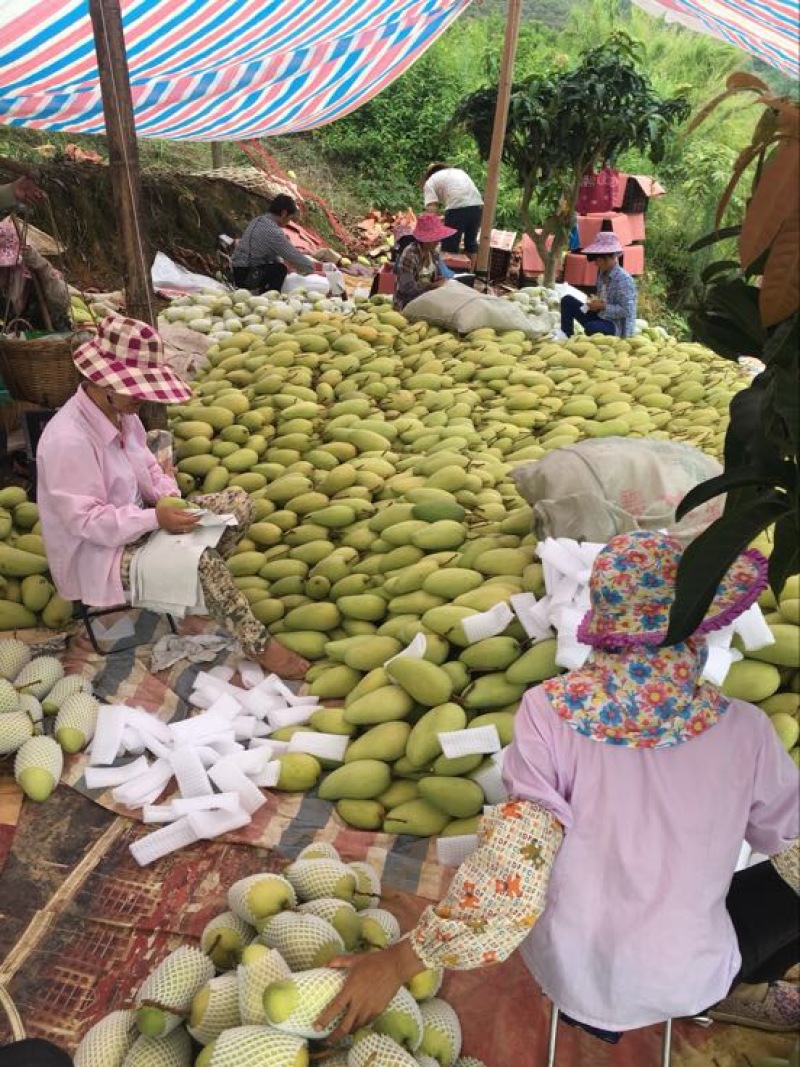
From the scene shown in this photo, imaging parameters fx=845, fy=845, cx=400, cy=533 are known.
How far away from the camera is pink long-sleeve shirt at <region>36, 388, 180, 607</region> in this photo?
9.07ft

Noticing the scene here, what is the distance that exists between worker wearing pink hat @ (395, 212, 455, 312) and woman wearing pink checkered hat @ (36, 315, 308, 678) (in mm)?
3232

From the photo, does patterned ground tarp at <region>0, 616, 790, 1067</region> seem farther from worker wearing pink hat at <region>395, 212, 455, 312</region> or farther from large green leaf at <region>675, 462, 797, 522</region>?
worker wearing pink hat at <region>395, 212, 455, 312</region>

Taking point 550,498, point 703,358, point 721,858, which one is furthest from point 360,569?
point 703,358

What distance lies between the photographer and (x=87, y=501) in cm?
279

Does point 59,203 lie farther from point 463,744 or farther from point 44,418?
point 463,744

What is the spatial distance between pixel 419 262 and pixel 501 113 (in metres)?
1.34

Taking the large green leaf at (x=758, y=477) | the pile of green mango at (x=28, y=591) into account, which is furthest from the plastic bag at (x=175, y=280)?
the large green leaf at (x=758, y=477)

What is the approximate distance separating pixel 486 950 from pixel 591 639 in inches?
19.3

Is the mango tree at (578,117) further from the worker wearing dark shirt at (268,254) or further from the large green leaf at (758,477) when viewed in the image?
the large green leaf at (758,477)

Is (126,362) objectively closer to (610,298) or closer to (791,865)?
(791,865)

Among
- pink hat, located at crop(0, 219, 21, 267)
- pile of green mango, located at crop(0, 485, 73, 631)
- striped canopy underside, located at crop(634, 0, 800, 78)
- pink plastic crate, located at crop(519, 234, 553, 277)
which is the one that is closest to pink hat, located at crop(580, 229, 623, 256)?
striped canopy underside, located at crop(634, 0, 800, 78)

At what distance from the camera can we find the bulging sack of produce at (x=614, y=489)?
2.76 metres

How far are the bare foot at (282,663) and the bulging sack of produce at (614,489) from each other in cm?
97

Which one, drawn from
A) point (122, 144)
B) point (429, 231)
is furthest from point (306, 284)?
point (122, 144)
